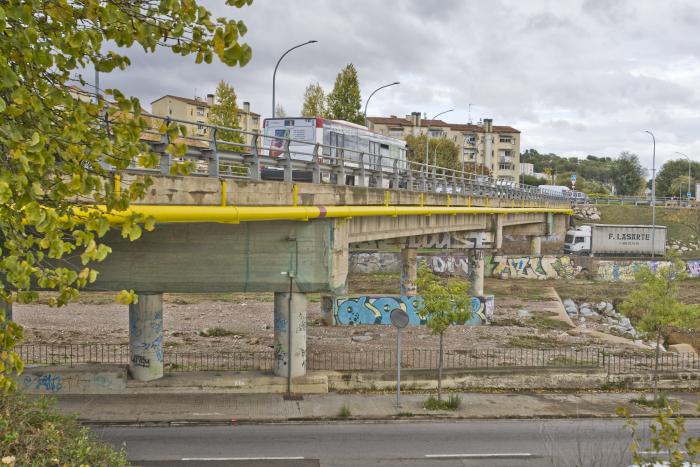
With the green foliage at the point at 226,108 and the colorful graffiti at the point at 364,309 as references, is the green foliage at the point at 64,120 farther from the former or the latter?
the green foliage at the point at 226,108

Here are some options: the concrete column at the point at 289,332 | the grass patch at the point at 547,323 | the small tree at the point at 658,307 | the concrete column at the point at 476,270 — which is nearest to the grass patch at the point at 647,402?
the small tree at the point at 658,307

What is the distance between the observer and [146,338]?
18422mm

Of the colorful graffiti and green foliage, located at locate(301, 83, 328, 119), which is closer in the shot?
the colorful graffiti

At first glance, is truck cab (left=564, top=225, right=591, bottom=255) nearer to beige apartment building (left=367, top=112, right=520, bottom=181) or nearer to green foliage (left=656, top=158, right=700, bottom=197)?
beige apartment building (left=367, top=112, right=520, bottom=181)

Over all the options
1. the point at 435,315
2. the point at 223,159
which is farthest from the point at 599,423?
the point at 223,159

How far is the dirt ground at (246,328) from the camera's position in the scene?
29.3 m

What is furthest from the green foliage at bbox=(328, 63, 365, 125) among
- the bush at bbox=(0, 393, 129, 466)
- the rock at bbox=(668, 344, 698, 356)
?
the bush at bbox=(0, 393, 129, 466)

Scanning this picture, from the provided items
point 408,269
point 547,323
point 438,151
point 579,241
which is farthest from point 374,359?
point 438,151

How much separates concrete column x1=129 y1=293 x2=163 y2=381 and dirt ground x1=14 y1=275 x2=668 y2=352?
8.36 m

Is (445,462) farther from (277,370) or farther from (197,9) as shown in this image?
(197,9)

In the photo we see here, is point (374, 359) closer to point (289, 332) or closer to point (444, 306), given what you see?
point (444, 306)

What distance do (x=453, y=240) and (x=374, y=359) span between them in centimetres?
1457

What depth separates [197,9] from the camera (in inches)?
231

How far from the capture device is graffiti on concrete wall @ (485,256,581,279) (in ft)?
192
